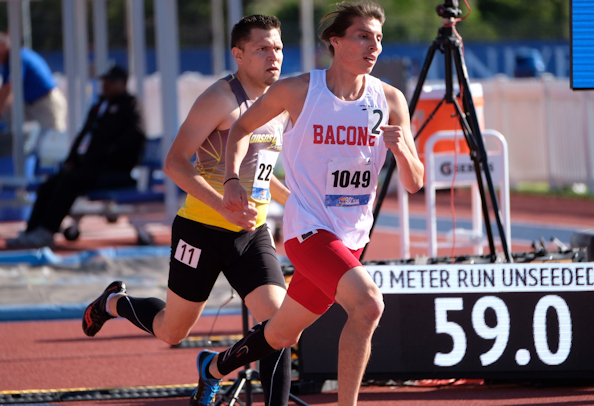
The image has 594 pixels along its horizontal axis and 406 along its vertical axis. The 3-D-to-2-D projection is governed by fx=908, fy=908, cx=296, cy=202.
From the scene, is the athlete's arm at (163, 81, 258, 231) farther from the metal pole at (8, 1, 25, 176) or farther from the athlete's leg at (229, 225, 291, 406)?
the metal pole at (8, 1, 25, 176)

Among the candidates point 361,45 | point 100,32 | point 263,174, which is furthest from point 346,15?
point 100,32

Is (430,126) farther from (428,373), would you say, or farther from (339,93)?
(339,93)

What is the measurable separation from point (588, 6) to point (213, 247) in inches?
96.0

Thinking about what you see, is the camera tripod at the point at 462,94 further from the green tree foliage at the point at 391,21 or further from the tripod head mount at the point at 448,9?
the green tree foliage at the point at 391,21

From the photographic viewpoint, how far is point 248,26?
4457 mm

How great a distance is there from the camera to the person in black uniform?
11016mm

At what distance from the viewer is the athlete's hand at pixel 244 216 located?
4016 millimetres

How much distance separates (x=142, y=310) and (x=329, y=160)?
5.22ft

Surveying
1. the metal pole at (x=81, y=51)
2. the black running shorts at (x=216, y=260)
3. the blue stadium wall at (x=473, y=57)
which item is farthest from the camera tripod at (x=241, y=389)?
the blue stadium wall at (x=473, y=57)

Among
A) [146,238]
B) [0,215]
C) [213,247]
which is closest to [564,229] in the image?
[146,238]

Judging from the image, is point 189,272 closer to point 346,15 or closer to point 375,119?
point 375,119

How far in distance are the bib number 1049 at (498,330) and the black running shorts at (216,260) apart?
3.40 feet

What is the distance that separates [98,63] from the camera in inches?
625

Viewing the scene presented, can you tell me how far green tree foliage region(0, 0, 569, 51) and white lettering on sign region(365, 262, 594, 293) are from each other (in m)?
26.9
